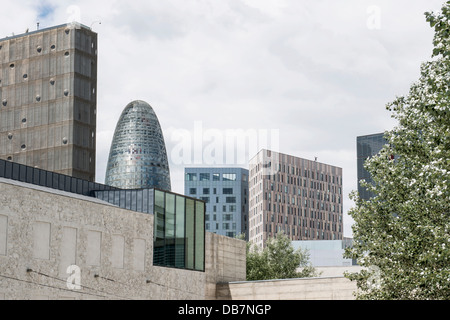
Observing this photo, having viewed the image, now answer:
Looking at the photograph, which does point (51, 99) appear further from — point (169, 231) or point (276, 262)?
point (169, 231)

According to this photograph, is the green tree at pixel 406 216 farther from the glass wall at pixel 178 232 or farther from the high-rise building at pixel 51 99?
the high-rise building at pixel 51 99

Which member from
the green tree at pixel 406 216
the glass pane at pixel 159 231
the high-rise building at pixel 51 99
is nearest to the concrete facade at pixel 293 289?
the glass pane at pixel 159 231

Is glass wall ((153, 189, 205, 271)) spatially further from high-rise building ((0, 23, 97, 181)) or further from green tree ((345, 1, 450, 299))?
high-rise building ((0, 23, 97, 181))

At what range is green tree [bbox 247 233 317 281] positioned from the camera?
94812 mm

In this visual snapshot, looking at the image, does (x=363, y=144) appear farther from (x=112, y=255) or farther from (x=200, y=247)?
(x=112, y=255)

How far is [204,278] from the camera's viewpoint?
201 feet

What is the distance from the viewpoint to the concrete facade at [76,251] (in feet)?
140

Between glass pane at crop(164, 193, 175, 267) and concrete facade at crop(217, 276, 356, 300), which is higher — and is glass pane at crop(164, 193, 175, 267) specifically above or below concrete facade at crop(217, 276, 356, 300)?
above

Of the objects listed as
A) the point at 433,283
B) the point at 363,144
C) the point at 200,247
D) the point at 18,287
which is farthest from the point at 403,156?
the point at 363,144

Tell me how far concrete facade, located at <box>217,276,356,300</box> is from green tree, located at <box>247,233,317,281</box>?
3067 cm

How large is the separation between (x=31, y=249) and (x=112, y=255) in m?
7.98

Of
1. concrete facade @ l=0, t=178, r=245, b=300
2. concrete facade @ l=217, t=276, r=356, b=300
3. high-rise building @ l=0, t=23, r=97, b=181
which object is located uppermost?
high-rise building @ l=0, t=23, r=97, b=181

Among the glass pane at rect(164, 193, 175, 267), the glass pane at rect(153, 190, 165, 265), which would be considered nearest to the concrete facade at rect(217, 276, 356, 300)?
the glass pane at rect(164, 193, 175, 267)

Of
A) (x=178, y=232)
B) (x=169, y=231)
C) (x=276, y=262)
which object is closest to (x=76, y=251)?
(x=169, y=231)
